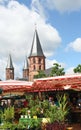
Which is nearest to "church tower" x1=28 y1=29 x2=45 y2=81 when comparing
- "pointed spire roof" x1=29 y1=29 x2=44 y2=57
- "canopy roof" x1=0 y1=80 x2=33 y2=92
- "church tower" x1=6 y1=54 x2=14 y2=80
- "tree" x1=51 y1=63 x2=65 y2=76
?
"pointed spire roof" x1=29 y1=29 x2=44 y2=57

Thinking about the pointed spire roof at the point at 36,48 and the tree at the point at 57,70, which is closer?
the tree at the point at 57,70

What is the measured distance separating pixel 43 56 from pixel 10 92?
126473mm

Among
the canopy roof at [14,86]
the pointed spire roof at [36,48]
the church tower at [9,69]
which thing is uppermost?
the pointed spire roof at [36,48]

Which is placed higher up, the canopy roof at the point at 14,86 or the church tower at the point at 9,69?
the church tower at the point at 9,69

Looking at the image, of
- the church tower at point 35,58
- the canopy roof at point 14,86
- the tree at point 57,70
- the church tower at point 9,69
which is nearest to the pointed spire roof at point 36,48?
the church tower at point 35,58

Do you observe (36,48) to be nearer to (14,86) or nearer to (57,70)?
(57,70)

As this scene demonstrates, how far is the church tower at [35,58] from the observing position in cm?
13150

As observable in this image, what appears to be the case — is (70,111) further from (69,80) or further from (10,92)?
(10,92)

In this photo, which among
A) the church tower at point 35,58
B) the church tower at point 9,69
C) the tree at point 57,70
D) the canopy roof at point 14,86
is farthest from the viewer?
the church tower at point 9,69

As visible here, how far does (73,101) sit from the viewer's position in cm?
2077

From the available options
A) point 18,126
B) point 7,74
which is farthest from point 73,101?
point 7,74

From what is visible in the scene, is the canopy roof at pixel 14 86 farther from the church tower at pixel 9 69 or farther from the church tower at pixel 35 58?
the church tower at pixel 9 69

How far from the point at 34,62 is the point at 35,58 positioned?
3.25 m

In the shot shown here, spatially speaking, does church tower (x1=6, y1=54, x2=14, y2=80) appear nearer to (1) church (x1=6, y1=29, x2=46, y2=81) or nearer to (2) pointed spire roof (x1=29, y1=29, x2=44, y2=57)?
(1) church (x1=6, y1=29, x2=46, y2=81)
